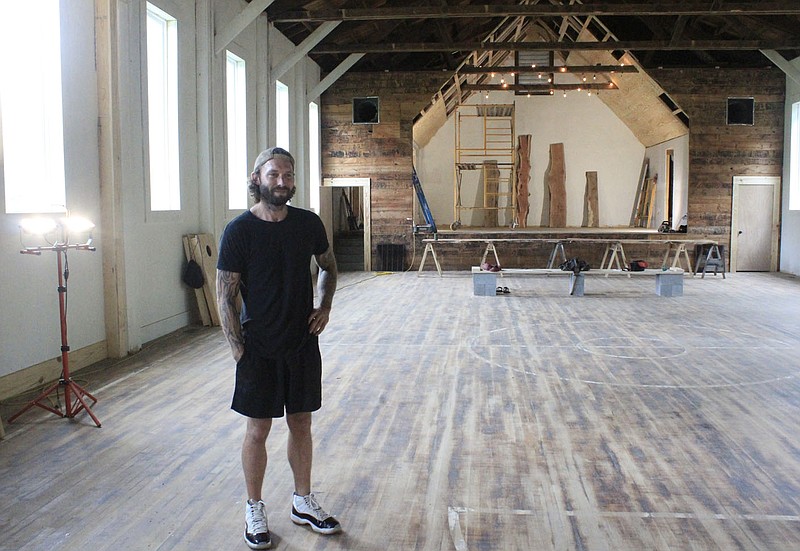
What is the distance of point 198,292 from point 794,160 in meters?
11.2

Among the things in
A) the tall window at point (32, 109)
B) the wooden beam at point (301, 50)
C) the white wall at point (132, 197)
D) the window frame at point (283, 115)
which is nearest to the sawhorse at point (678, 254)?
the window frame at point (283, 115)

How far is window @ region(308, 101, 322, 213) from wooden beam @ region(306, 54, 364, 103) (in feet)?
0.82

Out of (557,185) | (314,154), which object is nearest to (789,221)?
(557,185)

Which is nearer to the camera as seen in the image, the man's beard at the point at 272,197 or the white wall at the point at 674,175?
the man's beard at the point at 272,197

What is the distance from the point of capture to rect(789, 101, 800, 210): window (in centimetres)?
1368

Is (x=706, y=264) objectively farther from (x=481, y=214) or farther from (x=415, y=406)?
(x=415, y=406)

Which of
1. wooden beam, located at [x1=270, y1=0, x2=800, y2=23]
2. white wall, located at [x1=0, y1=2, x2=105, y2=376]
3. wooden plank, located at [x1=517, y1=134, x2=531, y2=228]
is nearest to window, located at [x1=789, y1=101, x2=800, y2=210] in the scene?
wooden beam, located at [x1=270, y1=0, x2=800, y2=23]

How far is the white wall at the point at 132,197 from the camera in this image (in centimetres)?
522

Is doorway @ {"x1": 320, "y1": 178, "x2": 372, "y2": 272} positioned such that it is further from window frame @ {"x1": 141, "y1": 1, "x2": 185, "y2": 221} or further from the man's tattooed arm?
the man's tattooed arm

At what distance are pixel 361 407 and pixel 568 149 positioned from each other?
15986mm

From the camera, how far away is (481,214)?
1958 centimetres

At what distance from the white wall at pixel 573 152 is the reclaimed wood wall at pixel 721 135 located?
4.90 meters

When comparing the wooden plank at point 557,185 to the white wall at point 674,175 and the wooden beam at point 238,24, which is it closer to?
the white wall at point 674,175

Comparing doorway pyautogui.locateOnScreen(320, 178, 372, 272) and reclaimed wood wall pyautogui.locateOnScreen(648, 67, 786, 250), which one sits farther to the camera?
doorway pyautogui.locateOnScreen(320, 178, 372, 272)
